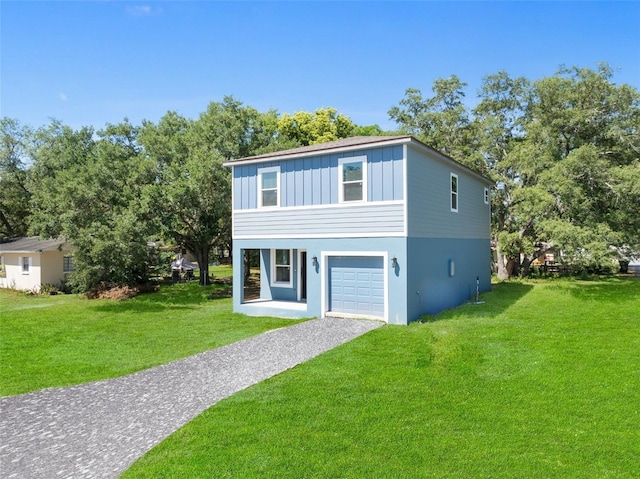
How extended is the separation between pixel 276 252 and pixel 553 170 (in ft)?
44.8

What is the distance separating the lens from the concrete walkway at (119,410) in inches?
194

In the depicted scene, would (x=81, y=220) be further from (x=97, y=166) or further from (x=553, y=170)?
(x=553, y=170)

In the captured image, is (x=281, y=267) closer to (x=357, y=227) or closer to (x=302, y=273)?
(x=302, y=273)

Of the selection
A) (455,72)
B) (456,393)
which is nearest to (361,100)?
(455,72)

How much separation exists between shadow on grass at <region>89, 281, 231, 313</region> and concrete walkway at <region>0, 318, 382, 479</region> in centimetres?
865

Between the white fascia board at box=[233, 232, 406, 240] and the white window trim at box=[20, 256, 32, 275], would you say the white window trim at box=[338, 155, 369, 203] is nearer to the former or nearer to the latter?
the white fascia board at box=[233, 232, 406, 240]

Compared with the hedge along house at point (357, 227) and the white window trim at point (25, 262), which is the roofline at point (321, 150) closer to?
the hedge along house at point (357, 227)

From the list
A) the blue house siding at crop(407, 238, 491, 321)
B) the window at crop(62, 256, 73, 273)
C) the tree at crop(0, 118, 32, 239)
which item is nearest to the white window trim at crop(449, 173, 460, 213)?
the blue house siding at crop(407, 238, 491, 321)

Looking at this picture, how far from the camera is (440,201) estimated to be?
1395 cm

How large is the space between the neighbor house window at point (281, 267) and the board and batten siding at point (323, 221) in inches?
68.1

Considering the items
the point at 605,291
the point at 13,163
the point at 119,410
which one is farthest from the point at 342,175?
the point at 13,163

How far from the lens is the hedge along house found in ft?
38.7

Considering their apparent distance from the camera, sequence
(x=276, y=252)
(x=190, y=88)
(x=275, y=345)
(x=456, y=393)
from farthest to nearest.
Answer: (x=190, y=88)
(x=276, y=252)
(x=275, y=345)
(x=456, y=393)

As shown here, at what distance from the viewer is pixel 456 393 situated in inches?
263
